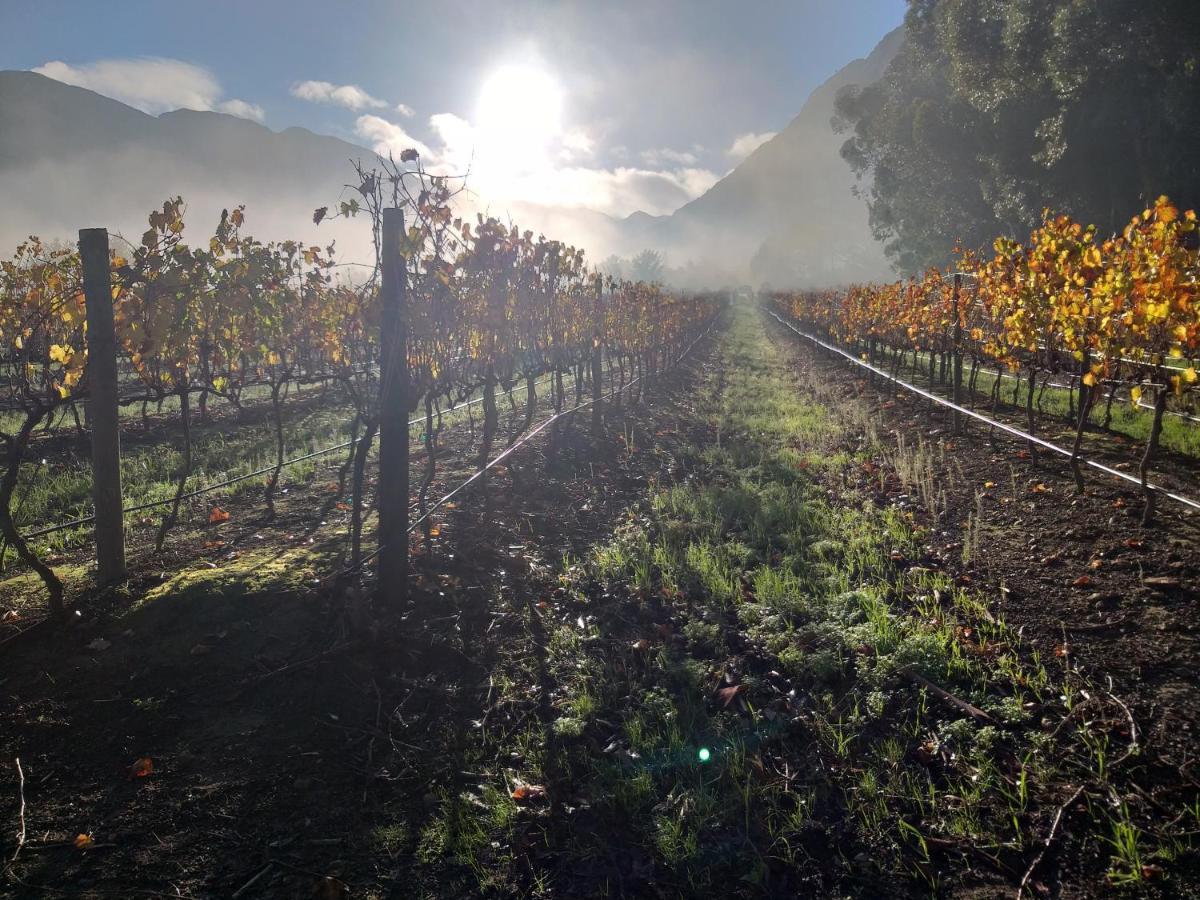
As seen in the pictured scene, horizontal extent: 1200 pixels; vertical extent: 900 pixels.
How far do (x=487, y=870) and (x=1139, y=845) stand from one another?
2.21m

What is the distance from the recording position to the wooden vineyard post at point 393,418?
3.99 meters

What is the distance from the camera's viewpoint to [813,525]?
18.2 ft

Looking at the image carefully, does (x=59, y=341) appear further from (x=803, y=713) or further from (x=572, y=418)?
(x=803, y=713)

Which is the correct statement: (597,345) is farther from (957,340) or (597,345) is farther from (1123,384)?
(1123,384)

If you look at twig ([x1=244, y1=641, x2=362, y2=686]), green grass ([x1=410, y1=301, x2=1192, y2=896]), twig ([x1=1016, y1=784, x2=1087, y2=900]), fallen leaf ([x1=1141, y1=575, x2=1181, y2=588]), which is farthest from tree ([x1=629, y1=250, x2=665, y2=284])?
twig ([x1=1016, y1=784, x2=1087, y2=900])

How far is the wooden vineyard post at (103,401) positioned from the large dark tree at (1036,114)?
1832 cm

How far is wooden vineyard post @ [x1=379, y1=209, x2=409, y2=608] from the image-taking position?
13.1 ft

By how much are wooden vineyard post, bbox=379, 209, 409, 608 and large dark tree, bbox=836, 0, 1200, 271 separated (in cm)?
1705

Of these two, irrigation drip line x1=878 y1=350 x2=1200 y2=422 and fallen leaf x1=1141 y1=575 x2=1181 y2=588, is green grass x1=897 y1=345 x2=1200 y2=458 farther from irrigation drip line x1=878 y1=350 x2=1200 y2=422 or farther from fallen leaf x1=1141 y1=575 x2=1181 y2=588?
fallen leaf x1=1141 y1=575 x2=1181 y2=588

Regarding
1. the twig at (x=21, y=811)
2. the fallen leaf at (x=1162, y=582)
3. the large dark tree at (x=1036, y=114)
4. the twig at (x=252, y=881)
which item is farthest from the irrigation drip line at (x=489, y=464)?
the large dark tree at (x=1036, y=114)

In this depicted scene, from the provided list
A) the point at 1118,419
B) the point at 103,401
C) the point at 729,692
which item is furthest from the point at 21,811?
the point at 1118,419

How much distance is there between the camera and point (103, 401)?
13.0 ft

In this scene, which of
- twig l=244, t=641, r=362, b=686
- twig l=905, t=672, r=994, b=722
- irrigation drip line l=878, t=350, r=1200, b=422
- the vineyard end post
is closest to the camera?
twig l=905, t=672, r=994, b=722

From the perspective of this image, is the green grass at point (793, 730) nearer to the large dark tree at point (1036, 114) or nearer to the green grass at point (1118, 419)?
the green grass at point (1118, 419)
